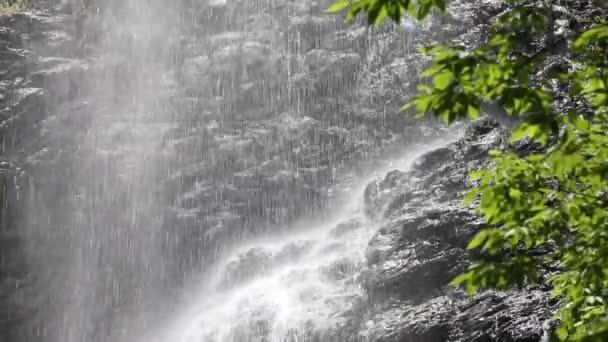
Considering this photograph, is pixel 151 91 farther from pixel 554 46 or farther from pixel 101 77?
pixel 554 46

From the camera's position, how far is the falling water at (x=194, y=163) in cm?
2030

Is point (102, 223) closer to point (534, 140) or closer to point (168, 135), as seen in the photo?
point (168, 135)

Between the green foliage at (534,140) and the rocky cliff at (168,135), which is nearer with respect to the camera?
the green foliage at (534,140)

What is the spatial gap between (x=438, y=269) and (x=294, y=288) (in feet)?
17.4

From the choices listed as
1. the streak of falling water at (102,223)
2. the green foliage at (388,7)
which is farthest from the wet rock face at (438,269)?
the streak of falling water at (102,223)

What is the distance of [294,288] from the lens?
15.6 meters

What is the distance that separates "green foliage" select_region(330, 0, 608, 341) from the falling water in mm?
13756

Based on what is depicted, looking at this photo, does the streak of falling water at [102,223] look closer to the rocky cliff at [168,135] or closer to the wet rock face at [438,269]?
the rocky cliff at [168,135]

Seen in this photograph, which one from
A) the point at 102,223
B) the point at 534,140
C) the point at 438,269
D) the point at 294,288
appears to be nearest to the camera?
the point at 534,140

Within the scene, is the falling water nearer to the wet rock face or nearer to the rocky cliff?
the rocky cliff

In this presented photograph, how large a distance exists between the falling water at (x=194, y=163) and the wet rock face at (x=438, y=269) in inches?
172

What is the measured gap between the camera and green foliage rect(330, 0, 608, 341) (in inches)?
119

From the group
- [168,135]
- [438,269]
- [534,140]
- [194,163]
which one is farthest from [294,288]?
[534,140]

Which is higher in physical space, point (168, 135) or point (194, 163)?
point (168, 135)
